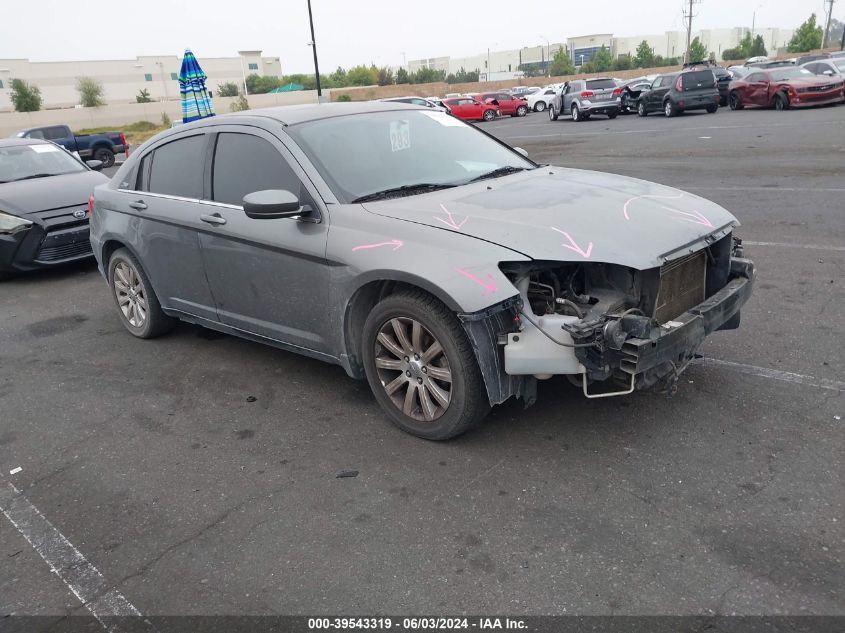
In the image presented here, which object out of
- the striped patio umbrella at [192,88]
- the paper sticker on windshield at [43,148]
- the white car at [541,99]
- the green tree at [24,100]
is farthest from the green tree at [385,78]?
the paper sticker on windshield at [43,148]

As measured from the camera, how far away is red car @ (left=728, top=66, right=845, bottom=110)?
23.1 meters

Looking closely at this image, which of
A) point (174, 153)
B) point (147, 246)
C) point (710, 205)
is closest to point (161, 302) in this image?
point (147, 246)

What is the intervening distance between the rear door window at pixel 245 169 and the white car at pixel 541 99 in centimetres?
3888

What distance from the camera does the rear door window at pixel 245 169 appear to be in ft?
14.4

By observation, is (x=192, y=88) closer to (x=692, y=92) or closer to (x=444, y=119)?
(x=444, y=119)

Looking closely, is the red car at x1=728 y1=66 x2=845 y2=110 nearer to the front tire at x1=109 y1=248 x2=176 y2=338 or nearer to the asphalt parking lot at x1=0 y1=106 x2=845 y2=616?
the asphalt parking lot at x1=0 y1=106 x2=845 y2=616

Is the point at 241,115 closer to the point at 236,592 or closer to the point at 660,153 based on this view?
the point at 236,592

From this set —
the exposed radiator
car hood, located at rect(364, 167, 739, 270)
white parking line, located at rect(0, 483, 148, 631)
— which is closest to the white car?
car hood, located at rect(364, 167, 739, 270)

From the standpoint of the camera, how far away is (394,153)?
14.9ft

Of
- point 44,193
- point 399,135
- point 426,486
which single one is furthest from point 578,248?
point 44,193

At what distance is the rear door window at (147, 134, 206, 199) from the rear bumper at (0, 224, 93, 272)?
3.60 meters

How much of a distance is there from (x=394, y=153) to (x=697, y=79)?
2409cm

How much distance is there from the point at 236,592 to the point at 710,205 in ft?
11.1

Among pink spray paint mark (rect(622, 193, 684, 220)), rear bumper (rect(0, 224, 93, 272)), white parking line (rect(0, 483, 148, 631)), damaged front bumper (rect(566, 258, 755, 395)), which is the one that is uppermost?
pink spray paint mark (rect(622, 193, 684, 220))
